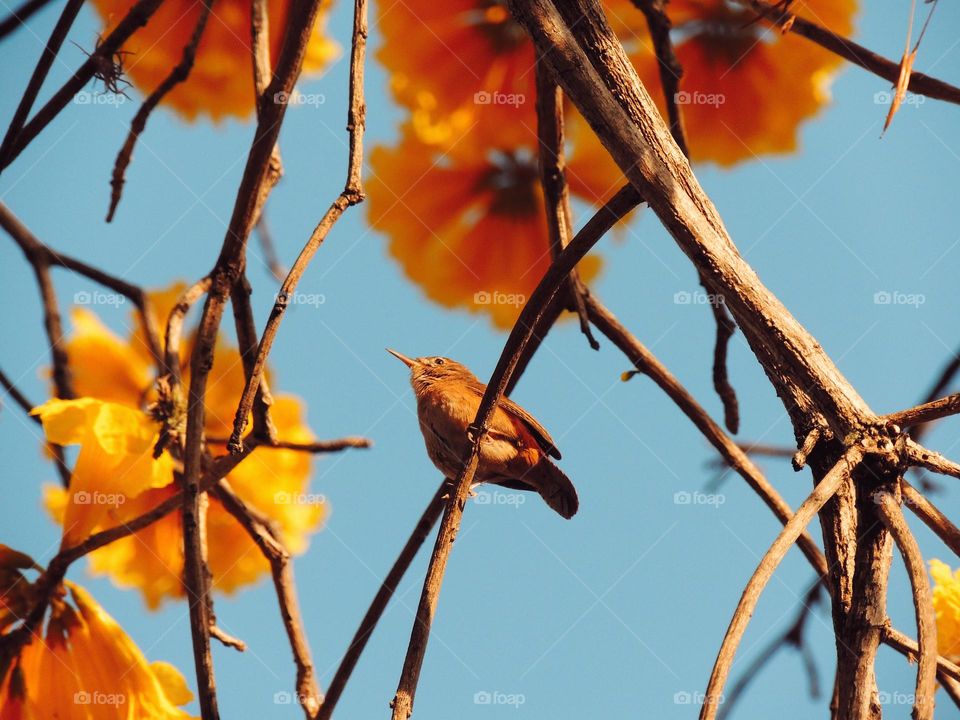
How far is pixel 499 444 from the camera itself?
2.48 m

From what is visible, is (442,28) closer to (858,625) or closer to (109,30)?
(109,30)

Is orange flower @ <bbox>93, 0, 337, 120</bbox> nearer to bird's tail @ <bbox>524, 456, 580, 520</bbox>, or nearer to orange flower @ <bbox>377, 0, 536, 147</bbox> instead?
orange flower @ <bbox>377, 0, 536, 147</bbox>

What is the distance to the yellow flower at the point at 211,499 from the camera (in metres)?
2.57

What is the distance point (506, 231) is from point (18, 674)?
5.30ft

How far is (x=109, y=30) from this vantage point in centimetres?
270

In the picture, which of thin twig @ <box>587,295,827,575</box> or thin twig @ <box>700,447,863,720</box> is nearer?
thin twig @ <box>700,447,863,720</box>

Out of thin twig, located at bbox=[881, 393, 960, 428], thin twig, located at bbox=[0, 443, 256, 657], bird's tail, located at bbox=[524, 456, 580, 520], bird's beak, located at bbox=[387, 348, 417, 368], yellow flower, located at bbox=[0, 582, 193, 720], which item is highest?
bird's beak, located at bbox=[387, 348, 417, 368]

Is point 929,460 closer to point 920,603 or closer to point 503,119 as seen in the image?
point 920,603

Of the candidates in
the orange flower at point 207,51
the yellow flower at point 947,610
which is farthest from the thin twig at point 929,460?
the orange flower at point 207,51

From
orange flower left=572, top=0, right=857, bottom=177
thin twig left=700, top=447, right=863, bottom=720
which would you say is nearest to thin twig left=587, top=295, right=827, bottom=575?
orange flower left=572, top=0, right=857, bottom=177

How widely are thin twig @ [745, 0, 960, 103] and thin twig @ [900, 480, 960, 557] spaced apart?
1068 millimetres

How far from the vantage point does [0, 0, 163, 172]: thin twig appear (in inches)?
84.4

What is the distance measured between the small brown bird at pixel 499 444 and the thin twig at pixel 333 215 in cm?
85

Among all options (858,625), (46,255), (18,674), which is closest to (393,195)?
(46,255)
